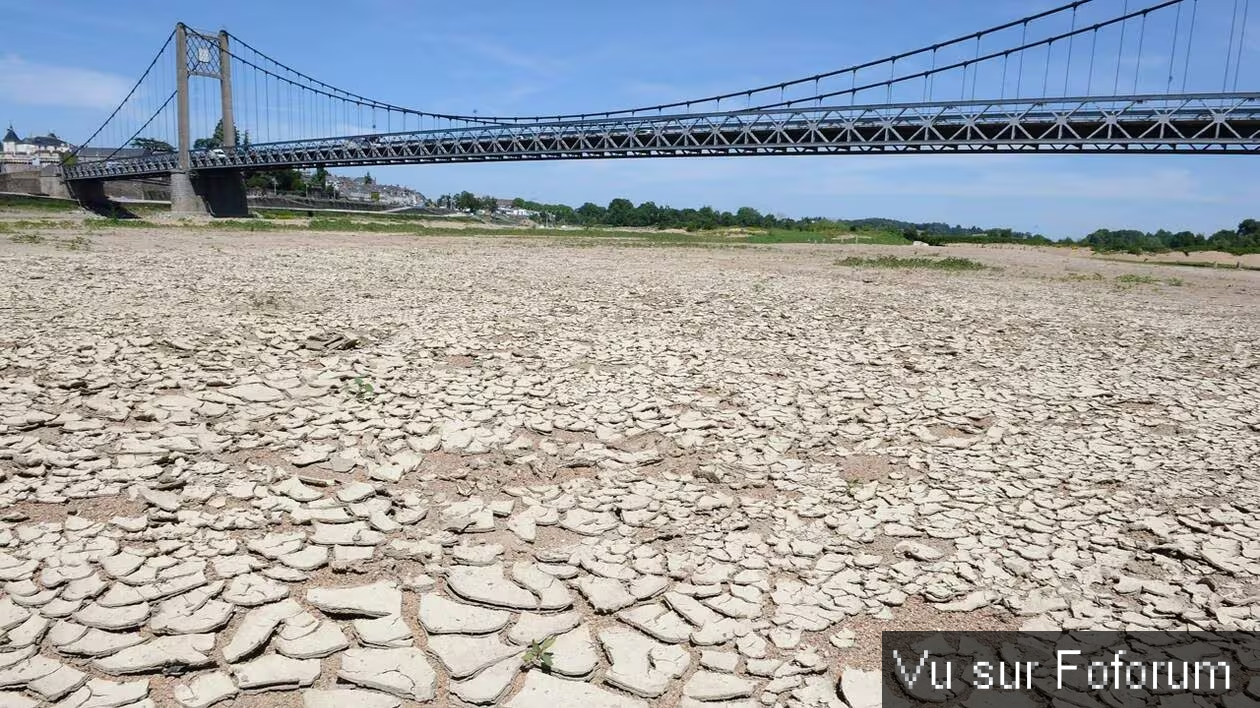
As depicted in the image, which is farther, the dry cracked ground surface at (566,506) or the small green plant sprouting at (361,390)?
the small green plant sprouting at (361,390)

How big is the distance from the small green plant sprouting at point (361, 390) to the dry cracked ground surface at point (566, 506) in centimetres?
4

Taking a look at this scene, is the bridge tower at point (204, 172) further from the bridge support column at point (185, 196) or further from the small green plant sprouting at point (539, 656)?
the small green plant sprouting at point (539, 656)

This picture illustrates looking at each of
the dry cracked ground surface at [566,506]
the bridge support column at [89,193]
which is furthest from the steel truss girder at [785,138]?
the dry cracked ground surface at [566,506]

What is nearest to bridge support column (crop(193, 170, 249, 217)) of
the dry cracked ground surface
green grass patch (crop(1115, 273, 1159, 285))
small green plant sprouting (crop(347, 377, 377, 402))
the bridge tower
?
the bridge tower

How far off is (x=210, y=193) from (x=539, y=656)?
59.0 metres

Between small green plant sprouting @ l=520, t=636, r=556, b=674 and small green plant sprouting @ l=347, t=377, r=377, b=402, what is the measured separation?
10.9ft

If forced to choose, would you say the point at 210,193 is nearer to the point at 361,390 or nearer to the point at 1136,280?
the point at 1136,280

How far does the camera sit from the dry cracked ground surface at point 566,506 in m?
2.84

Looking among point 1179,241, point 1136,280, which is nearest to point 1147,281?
point 1136,280

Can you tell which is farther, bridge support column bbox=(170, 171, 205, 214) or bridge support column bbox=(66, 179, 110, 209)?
bridge support column bbox=(66, 179, 110, 209)

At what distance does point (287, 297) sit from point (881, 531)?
888cm

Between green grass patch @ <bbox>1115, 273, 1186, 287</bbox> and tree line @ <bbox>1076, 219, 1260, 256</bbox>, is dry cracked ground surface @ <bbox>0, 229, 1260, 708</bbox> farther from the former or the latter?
tree line @ <bbox>1076, 219, 1260, 256</bbox>

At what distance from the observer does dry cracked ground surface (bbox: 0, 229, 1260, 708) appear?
284 centimetres

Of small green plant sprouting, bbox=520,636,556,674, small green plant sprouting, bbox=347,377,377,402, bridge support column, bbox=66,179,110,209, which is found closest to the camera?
small green plant sprouting, bbox=520,636,556,674
